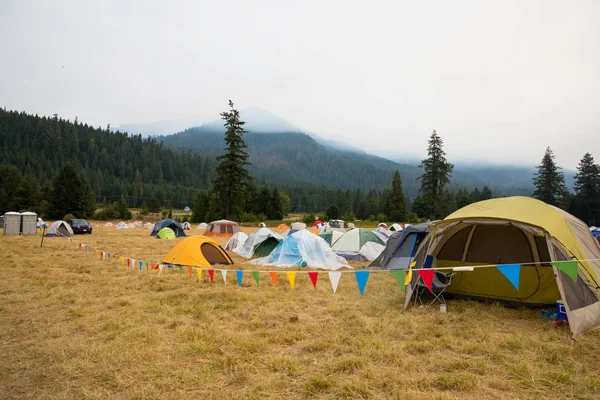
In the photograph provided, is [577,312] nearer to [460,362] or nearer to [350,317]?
[460,362]

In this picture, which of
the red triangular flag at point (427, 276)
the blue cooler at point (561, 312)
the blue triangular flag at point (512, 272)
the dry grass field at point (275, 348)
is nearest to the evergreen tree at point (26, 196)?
the dry grass field at point (275, 348)

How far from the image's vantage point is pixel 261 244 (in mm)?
16078

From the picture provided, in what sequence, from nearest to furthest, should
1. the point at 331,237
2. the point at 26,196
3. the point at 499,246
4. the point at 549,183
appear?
1. the point at 499,246
2. the point at 331,237
3. the point at 549,183
4. the point at 26,196

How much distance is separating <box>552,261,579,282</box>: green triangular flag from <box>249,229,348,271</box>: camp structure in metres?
7.81

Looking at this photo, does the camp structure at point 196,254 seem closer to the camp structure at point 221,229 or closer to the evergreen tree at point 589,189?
the camp structure at point 221,229

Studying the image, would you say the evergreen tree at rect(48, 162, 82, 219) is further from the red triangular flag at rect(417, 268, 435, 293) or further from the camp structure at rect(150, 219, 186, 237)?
the red triangular flag at rect(417, 268, 435, 293)

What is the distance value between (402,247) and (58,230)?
2673 cm

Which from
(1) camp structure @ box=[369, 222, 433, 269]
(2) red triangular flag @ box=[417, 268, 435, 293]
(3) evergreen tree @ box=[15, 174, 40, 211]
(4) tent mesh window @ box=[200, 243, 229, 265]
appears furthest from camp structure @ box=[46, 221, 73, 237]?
(3) evergreen tree @ box=[15, 174, 40, 211]

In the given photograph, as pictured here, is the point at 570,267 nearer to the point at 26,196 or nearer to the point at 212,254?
the point at 212,254

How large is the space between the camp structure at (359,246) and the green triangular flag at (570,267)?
9480 millimetres

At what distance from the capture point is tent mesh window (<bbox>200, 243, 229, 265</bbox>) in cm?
1276

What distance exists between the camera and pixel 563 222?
21.6 feet

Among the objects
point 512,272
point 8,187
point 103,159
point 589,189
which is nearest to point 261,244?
point 512,272

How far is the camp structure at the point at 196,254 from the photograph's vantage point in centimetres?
1191
